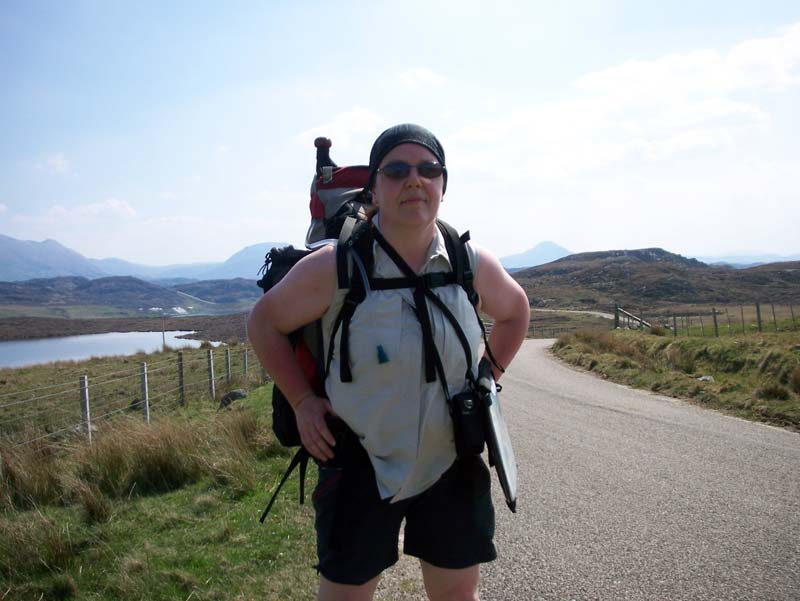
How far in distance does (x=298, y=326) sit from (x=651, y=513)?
364 centimetres

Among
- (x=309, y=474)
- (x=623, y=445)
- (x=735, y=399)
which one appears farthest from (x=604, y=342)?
(x=309, y=474)

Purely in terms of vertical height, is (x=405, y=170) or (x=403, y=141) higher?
(x=403, y=141)

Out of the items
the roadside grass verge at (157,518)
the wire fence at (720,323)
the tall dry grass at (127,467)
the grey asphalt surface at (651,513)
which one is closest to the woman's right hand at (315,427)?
the roadside grass verge at (157,518)

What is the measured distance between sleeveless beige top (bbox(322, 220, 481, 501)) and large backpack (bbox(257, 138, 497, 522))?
0.08 feet

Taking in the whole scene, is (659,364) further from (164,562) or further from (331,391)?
(331,391)

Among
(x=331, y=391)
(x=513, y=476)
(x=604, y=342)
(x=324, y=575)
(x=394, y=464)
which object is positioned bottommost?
(x=604, y=342)

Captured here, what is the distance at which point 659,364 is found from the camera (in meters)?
15.0

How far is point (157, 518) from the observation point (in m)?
4.87

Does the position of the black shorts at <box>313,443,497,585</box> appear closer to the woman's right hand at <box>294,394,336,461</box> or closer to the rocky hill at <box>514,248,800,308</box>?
the woman's right hand at <box>294,394,336,461</box>

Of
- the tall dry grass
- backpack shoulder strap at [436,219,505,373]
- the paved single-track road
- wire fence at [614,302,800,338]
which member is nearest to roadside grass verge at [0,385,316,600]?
the tall dry grass

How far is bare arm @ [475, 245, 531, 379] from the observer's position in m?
2.27

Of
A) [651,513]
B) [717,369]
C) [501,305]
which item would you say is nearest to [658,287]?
[717,369]

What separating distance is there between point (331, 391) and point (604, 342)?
66.9ft

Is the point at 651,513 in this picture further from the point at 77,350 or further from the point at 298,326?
the point at 77,350
